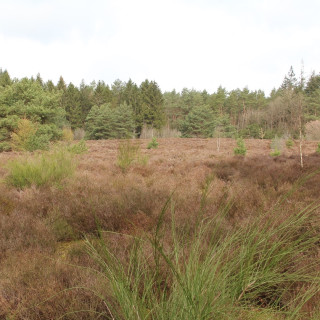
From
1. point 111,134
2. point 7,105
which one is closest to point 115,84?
point 111,134

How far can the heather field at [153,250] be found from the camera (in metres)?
0.93

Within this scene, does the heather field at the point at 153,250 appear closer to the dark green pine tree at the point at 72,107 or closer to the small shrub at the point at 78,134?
the small shrub at the point at 78,134

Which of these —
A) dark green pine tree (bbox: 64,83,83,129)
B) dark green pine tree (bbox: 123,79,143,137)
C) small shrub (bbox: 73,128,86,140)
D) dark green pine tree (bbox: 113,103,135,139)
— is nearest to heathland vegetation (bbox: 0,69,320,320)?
dark green pine tree (bbox: 113,103,135,139)

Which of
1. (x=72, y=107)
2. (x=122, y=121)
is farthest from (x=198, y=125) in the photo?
(x=72, y=107)

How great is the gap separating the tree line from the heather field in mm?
20012

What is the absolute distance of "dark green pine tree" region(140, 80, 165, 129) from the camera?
4925 cm

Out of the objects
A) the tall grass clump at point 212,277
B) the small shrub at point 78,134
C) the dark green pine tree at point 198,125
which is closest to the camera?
the tall grass clump at point 212,277

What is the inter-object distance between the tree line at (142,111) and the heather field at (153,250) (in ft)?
65.7

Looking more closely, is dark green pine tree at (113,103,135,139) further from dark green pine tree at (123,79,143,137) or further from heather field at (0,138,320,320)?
heather field at (0,138,320,320)

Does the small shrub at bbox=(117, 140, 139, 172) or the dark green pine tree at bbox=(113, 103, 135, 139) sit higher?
the dark green pine tree at bbox=(113, 103, 135, 139)

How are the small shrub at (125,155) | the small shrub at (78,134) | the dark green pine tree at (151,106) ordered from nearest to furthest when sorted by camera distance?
the small shrub at (125,155)
the small shrub at (78,134)
the dark green pine tree at (151,106)

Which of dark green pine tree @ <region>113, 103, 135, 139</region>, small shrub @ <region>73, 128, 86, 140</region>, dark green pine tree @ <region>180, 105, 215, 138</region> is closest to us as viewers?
dark green pine tree @ <region>180, 105, 215, 138</region>

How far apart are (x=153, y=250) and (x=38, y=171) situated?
5003 millimetres

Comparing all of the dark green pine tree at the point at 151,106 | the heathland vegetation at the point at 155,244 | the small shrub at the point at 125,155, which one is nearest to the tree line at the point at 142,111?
the dark green pine tree at the point at 151,106
